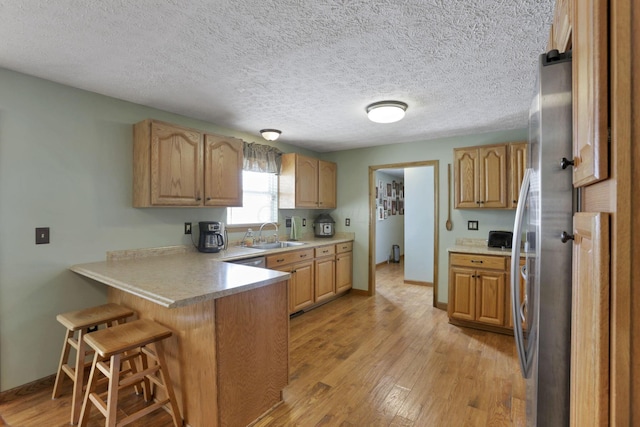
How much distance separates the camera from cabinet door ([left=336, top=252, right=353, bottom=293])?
4.38 m

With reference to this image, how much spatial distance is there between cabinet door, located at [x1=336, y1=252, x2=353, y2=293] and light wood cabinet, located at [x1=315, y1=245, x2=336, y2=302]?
0.11m

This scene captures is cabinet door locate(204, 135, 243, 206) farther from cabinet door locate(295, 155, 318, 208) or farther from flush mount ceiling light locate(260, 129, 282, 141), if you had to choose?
cabinet door locate(295, 155, 318, 208)

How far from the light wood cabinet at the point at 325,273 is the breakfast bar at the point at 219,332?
6.21ft

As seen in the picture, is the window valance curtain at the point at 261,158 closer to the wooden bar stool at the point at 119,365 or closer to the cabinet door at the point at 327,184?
the cabinet door at the point at 327,184

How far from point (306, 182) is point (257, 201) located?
29.3 inches

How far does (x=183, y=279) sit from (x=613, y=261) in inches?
74.9

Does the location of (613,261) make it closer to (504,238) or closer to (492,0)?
(492,0)

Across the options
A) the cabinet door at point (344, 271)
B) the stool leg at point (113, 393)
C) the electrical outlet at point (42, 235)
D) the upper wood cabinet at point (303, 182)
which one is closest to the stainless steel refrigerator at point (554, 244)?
the stool leg at point (113, 393)

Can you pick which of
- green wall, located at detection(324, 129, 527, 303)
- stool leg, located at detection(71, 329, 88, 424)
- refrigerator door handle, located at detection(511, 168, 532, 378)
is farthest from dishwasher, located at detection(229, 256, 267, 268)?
refrigerator door handle, located at detection(511, 168, 532, 378)

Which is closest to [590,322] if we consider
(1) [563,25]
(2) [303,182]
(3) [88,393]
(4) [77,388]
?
(1) [563,25]

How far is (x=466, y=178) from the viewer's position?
3.56 metres

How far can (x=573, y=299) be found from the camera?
787mm

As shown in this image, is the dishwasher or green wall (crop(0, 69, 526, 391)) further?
the dishwasher

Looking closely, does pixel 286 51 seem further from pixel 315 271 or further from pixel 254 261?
pixel 315 271
